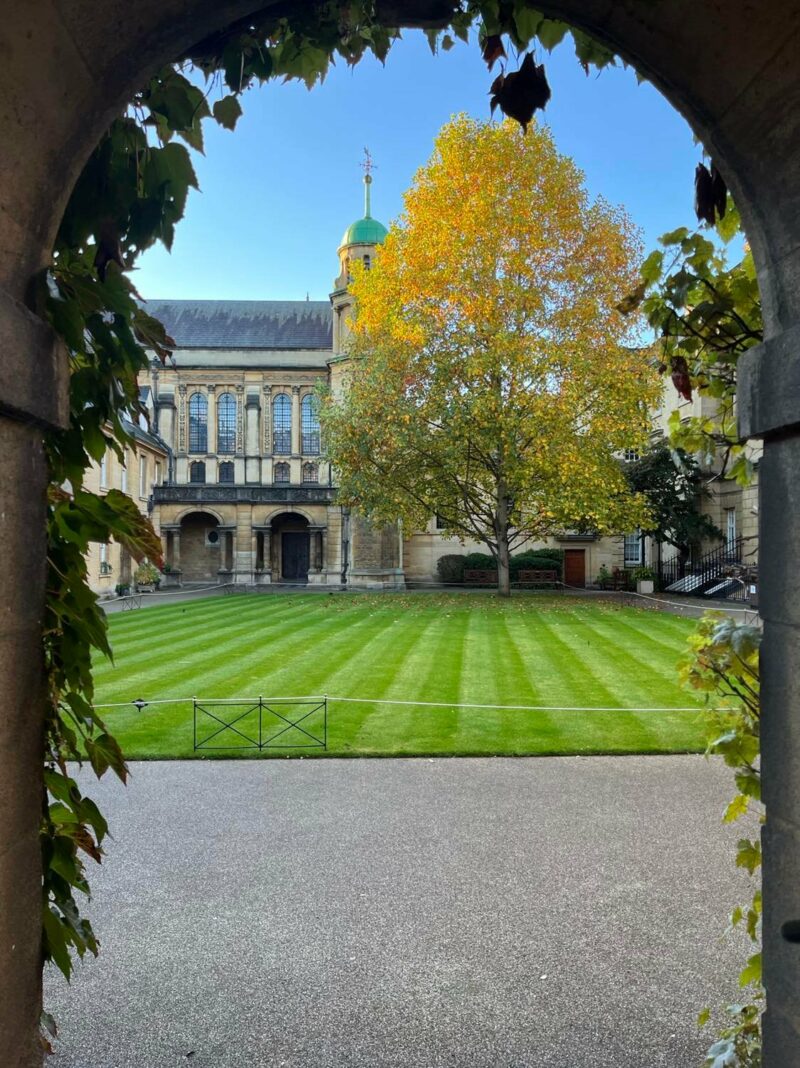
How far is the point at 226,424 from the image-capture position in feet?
164

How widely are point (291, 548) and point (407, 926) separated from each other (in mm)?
43344

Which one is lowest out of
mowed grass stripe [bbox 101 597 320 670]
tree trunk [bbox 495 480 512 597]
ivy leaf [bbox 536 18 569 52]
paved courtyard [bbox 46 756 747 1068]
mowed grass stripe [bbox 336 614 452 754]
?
paved courtyard [bbox 46 756 747 1068]

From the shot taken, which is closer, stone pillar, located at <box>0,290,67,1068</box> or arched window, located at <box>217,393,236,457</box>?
stone pillar, located at <box>0,290,67,1068</box>

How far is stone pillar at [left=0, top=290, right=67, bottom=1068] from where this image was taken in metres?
1.77

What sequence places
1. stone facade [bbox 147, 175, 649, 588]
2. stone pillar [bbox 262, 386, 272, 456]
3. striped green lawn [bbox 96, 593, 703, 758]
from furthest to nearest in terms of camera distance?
stone pillar [bbox 262, 386, 272, 456]
stone facade [bbox 147, 175, 649, 588]
striped green lawn [bbox 96, 593, 703, 758]

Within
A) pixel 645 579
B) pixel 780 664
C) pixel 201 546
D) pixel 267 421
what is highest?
pixel 267 421

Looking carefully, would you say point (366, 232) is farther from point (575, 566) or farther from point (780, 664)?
point (780, 664)

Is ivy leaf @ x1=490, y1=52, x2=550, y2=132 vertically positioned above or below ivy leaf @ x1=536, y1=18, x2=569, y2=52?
below

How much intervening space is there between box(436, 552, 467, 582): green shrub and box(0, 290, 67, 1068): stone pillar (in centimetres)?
3839

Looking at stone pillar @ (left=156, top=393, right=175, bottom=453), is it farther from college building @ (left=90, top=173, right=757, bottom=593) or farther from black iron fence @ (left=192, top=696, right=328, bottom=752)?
black iron fence @ (left=192, top=696, right=328, bottom=752)

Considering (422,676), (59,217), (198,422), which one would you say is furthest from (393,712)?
(198,422)

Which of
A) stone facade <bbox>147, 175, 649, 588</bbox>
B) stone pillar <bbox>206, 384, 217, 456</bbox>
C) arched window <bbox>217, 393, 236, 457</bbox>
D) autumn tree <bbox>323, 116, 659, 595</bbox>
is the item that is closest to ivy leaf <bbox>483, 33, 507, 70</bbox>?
autumn tree <bbox>323, 116, 659, 595</bbox>

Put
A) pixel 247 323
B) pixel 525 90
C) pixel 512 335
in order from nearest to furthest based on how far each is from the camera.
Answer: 1. pixel 525 90
2. pixel 512 335
3. pixel 247 323

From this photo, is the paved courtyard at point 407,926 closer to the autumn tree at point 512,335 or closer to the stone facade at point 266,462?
the autumn tree at point 512,335
